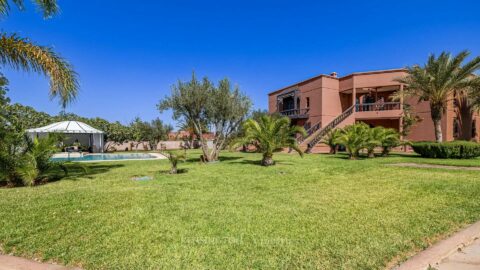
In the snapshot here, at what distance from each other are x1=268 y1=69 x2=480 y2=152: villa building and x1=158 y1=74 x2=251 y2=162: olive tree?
893 cm

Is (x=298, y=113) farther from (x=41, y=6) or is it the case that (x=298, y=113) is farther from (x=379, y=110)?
(x=41, y=6)

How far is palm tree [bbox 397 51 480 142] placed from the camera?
52.9 ft

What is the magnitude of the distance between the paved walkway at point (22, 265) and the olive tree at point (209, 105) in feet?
40.1

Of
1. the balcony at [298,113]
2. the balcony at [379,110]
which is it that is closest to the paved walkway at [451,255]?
the balcony at [379,110]

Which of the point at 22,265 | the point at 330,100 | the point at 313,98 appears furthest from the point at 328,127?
the point at 22,265

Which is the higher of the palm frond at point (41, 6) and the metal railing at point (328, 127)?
the palm frond at point (41, 6)

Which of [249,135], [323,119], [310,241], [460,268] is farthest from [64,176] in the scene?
[323,119]

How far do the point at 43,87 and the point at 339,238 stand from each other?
32.0ft

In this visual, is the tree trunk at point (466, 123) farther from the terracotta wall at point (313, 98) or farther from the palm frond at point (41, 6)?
the palm frond at point (41, 6)

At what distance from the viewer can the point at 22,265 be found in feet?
10.6

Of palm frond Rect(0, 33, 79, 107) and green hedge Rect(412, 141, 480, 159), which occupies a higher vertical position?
palm frond Rect(0, 33, 79, 107)

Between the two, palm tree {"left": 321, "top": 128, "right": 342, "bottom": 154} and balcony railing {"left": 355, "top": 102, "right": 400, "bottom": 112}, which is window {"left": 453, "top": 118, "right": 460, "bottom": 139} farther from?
palm tree {"left": 321, "top": 128, "right": 342, "bottom": 154}

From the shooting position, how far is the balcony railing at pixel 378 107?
2288cm

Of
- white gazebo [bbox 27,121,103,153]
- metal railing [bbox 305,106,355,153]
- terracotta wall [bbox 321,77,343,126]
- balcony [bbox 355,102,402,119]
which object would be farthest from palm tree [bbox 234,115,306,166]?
balcony [bbox 355,102,402,119]
